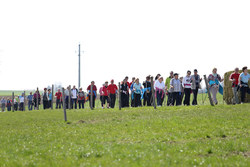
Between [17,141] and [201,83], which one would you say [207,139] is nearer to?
[17,141]

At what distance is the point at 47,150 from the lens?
1092cm

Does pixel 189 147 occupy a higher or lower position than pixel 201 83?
lower

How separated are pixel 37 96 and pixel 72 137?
2960 cm

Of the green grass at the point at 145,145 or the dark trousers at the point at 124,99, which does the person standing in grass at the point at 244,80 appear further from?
the dark trousers at the point at 124,99

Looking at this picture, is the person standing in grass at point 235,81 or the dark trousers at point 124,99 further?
the dark trousers at point 124,99

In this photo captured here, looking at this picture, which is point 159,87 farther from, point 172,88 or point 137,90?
point 137,90

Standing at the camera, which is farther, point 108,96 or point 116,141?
point 108,96

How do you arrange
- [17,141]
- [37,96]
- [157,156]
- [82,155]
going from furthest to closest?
[37,96], [17,141], [82,155], [157,156]

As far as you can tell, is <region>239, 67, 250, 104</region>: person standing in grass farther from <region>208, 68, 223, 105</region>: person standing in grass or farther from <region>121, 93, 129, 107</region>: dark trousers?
<region>121, 93, 129, 107</region>: dark trousers

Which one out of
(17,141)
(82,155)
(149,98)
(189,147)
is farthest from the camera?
(149,98)

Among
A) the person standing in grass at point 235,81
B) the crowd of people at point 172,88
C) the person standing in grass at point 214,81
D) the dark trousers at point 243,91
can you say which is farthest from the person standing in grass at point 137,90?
the dark trousers at point 243,91

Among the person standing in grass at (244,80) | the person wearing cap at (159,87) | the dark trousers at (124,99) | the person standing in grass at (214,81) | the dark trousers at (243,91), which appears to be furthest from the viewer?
the dark trousers at (124,99)

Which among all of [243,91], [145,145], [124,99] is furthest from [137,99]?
[145,145]

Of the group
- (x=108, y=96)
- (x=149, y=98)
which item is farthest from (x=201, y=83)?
(x=108, y=96)
